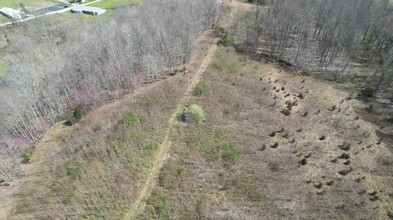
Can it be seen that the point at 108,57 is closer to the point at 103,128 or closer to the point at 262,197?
the point at 103,128

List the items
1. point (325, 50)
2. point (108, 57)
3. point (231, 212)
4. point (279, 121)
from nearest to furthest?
point (231, 212), point (279, 121), point (108, 57), point (325, 50)

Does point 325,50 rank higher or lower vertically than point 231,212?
higher

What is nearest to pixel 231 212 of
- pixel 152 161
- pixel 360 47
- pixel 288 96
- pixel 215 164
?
pixel 215 164

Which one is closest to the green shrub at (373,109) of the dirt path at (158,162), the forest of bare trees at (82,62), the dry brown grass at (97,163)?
the dirt path at (158,162)

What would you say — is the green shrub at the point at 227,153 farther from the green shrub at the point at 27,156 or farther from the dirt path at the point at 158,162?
the green shrub at the point at 27,156

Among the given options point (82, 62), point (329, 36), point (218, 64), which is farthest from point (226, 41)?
point (82, 62)

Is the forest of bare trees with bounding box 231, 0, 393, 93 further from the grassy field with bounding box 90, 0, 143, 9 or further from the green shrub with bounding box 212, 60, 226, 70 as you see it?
the grassy field with bounding box 90, 0, 143, 9

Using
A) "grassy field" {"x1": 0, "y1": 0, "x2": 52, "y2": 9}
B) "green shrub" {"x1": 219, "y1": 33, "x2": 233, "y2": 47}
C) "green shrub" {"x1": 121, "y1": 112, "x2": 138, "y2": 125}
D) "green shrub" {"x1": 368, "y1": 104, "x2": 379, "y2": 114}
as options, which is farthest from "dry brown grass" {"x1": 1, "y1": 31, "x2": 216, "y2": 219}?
"grassy field" {"x1": 0, "y1": 0, "x2": 52, "y2": 9}
